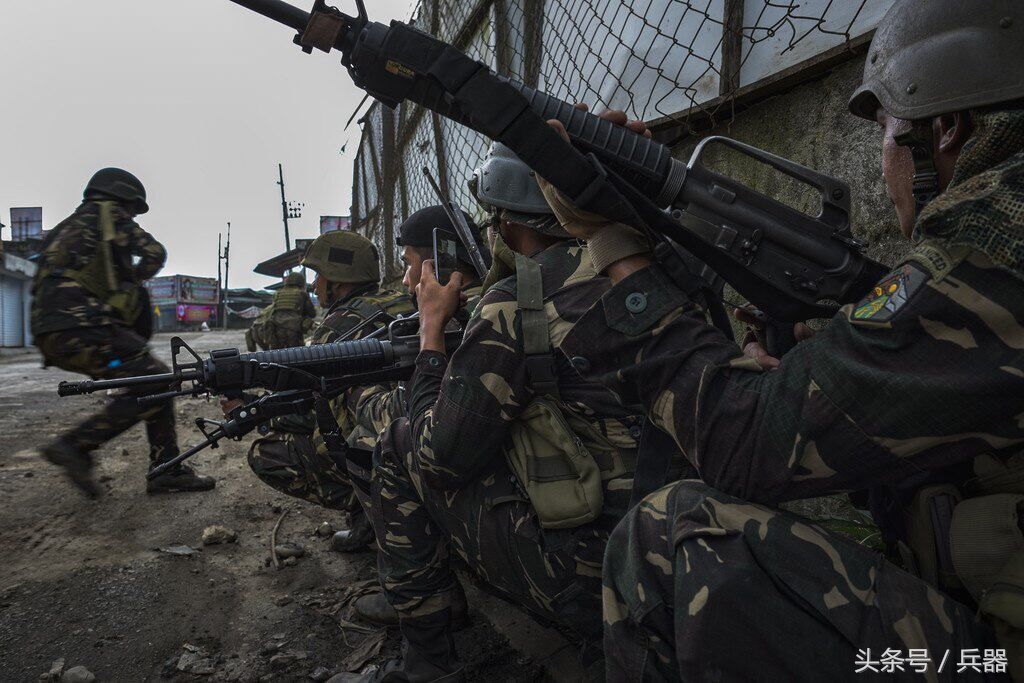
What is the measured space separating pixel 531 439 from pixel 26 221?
44.1 m

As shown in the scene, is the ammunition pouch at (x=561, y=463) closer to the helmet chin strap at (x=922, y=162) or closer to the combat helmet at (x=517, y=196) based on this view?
the combat helmet at (x=517, y=196)

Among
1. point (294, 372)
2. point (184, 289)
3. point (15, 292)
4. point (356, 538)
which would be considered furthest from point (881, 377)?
point (184, 289)

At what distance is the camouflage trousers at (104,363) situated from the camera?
3.20 metres

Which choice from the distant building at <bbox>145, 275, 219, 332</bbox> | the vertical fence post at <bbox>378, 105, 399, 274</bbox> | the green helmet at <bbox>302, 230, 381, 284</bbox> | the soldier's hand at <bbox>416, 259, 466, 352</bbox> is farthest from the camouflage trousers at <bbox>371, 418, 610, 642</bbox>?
the distant building at <bbox>145, 275, 219, 332</bbox>

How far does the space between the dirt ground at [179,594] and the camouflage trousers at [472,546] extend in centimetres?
37

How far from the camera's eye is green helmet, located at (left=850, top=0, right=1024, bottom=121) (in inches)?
37.9

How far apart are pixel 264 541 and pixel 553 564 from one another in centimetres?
214

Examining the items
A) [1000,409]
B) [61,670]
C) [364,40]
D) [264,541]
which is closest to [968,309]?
[1000,409]

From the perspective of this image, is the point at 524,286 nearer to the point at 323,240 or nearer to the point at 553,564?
the point at 553,564

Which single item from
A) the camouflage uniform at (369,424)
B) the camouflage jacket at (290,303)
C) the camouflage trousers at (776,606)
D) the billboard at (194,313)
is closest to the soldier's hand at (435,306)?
the camouflage uniform at (369,424)

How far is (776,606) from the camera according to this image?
894 millimetres

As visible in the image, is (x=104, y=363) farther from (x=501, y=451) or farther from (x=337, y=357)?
(x=501, y=451)

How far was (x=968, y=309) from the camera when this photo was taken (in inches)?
30.9

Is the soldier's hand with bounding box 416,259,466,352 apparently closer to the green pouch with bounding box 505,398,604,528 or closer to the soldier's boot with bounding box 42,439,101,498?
the green pouch with bounding box 505,398,604,528
